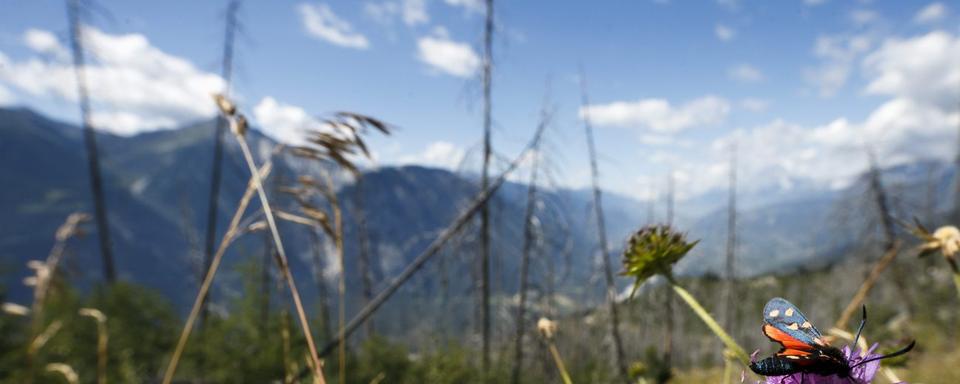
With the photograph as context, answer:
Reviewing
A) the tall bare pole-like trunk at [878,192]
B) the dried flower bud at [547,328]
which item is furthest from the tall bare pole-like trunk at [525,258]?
the tall bare pole-like trunk at [878,192]

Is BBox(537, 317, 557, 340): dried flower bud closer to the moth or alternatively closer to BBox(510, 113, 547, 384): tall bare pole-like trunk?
the moth

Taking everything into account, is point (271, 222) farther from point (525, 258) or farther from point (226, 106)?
point (525, 258)

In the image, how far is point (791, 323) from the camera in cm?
69

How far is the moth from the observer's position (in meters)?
0.69

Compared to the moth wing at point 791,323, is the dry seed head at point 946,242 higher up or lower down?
higher up

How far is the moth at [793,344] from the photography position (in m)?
0.69

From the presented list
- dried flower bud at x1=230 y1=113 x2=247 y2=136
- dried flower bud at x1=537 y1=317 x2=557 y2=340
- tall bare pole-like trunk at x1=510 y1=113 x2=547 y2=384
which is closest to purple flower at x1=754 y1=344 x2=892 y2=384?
dried flower bud at x1=537 y1=317 x2=557 y2=340

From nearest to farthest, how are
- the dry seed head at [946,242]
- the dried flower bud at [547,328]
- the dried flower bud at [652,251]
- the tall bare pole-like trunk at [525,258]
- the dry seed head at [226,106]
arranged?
the dry seed head at [946,242] < the dried flower bud at [652,251] < the dry seed head at [226,106] < the dried flower bud at [547,328] < the tall bare pole-like trunk at [525,258]

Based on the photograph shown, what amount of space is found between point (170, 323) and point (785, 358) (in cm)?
2766

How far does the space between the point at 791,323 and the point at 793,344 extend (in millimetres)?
32

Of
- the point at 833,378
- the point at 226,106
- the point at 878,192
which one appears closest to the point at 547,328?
the point at 833,378

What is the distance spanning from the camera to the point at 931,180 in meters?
45.8

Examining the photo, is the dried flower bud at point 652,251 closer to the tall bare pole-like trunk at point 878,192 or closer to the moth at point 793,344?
the moth at point 793,344

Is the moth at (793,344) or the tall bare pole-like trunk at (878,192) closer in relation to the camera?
the moth at (793,344)
